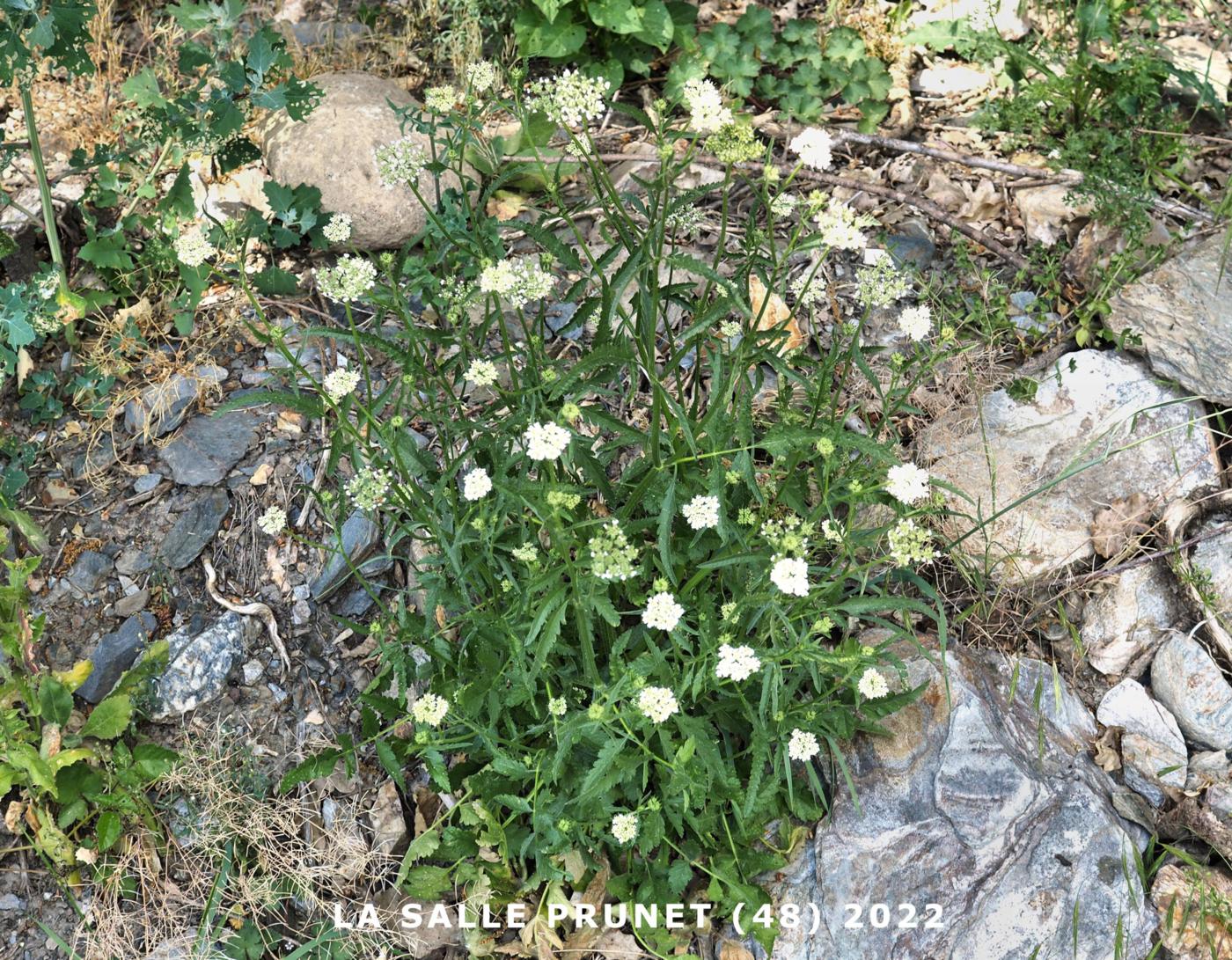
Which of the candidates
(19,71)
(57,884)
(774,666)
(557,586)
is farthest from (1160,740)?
(19,71)

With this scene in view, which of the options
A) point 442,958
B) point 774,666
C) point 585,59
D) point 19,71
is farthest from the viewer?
point 585,59

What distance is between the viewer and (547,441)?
2676mm

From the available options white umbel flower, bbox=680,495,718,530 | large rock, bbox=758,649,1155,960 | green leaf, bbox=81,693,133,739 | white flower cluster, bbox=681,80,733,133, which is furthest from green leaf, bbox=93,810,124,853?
white flower cluster, bbox=681,80,733,133

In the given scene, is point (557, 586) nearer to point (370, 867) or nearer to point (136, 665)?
point (370, 867)

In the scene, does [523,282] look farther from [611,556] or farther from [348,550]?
[348,550]

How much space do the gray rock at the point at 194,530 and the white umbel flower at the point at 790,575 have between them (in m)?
2.51

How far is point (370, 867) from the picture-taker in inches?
144

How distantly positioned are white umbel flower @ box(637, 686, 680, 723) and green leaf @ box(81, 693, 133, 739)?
6.35ft

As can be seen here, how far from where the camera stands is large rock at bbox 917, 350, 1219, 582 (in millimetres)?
3984

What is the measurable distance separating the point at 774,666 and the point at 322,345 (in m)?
2.50

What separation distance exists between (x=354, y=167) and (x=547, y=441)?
8.50 feet

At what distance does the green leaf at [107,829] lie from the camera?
358 centimetres

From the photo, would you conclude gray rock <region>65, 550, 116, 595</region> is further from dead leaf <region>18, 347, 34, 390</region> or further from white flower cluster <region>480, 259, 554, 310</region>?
white flower cluster <region>480, 259, 554, 310</region>

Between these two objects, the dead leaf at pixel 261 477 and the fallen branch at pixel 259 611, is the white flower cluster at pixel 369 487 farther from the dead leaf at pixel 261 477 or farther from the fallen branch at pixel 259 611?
the dead leaf at pixel 261 477
